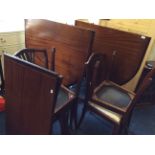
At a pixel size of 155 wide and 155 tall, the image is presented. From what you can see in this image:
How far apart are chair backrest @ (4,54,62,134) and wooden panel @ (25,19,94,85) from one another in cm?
58

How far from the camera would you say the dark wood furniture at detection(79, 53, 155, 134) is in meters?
1.39

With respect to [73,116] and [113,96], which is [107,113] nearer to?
[113,96]

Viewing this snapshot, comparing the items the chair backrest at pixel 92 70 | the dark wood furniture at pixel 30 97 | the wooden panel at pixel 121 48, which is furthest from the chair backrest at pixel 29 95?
the wooden panel at pixel 121 48

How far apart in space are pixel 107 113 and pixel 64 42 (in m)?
0.67

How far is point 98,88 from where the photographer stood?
1670 millimetres

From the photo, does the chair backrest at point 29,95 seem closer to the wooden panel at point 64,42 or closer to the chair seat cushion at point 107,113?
the chair seat cushion at point 107,113

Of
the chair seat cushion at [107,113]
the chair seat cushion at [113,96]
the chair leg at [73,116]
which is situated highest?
the chair seat cushion at [113,96]

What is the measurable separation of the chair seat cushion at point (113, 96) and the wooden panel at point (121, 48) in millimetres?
151

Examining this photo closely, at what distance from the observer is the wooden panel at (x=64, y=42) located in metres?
1.54

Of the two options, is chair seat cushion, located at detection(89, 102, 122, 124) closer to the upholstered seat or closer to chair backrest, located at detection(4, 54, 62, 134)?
the upholstered seat

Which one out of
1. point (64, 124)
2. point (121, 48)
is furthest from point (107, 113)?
point (121, 48)
